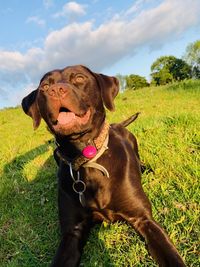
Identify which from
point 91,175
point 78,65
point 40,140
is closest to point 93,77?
point 78,65

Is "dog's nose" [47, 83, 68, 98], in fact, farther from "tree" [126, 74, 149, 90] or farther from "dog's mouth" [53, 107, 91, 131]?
"tree" [126, 74, 149, 90]

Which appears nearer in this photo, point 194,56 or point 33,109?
point 33,109

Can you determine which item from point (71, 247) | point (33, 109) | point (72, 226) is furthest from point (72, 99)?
point (71, 247)

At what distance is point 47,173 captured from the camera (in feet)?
18.1

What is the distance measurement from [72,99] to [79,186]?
90cm

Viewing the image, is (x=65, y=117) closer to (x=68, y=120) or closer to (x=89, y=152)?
(x=68, y=120)

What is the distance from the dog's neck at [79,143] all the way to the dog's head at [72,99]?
0.10 meters

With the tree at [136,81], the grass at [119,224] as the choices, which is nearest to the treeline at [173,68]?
the tree at [136,81]

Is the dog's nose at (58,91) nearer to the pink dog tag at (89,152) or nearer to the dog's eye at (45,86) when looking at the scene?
the dog's eye at (45,86)

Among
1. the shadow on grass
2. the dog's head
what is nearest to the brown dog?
the dog's head

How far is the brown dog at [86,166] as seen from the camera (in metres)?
3.37

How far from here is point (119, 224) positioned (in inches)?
144

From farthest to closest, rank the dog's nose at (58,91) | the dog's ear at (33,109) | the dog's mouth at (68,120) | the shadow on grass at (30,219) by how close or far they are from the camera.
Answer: the dog's ear at (33,109) → the shadow on grass at (30,219) → the dog's mouth at (68,120) → the dog's nose at (58,91)

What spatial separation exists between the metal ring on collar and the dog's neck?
240 mm
